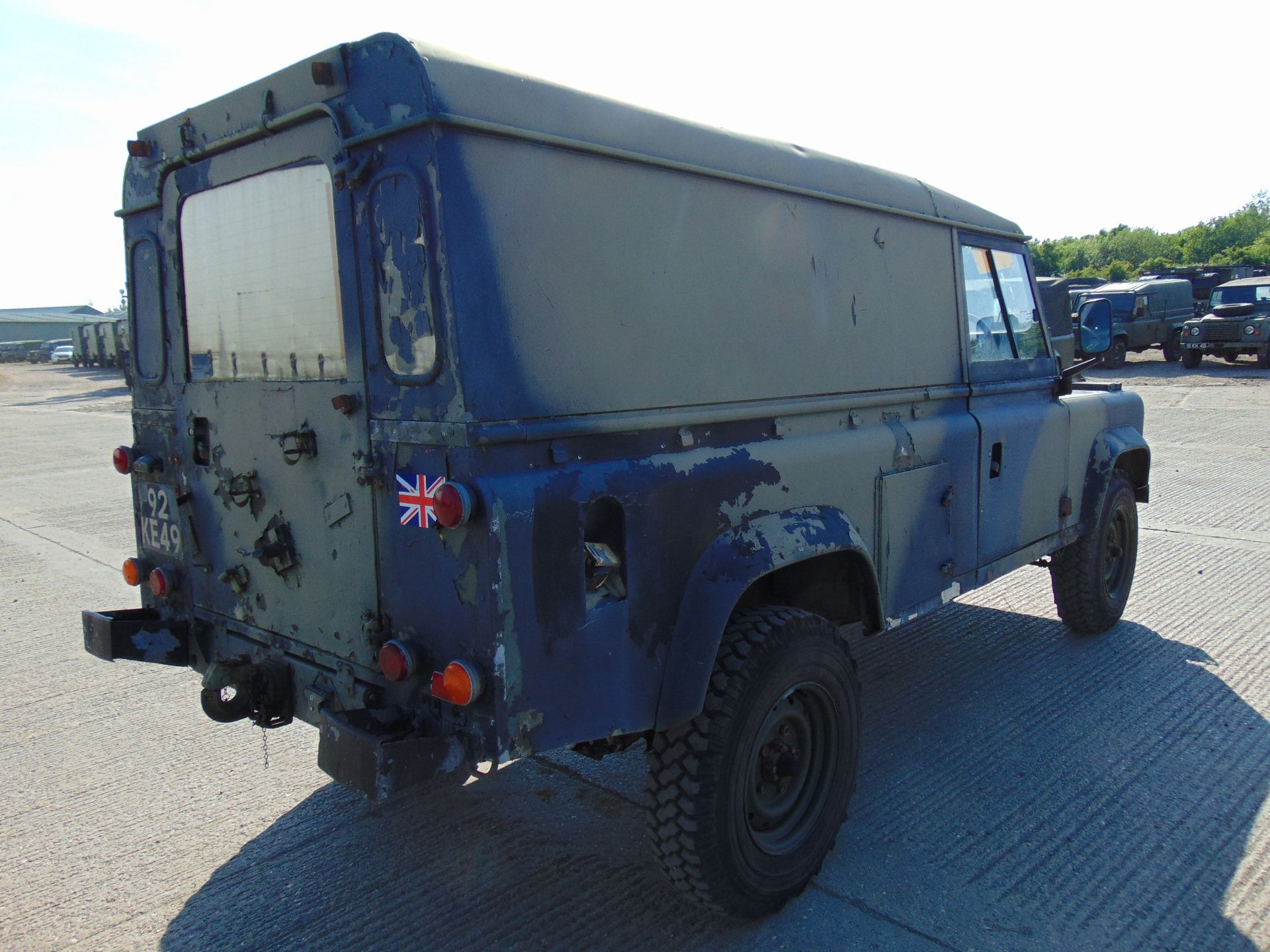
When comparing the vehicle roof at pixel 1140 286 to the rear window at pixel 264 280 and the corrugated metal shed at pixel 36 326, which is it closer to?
the rear window at pixel 264 280

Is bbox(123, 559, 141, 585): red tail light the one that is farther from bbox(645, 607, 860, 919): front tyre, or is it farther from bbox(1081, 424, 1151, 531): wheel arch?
bbox(1081, 424, 1151, 531): wheel arch

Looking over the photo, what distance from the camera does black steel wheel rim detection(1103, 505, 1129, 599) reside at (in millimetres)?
5246

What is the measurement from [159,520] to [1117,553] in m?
4.99

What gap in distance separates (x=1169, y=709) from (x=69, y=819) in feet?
15.3

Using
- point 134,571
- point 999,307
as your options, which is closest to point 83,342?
point 134,571

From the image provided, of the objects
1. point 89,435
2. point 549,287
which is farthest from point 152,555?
point 89,435

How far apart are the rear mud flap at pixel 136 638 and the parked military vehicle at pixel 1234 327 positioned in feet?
73.1

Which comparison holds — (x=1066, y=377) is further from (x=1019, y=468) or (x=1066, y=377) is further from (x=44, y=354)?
(x=44, y=354)

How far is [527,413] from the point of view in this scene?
2.30 metres

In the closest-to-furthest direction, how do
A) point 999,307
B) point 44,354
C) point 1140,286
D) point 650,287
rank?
point 650,287
point 999,307
point 1140,286
point 44,354

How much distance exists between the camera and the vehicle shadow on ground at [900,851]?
2.75m

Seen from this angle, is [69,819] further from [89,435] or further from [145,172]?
[89,435]

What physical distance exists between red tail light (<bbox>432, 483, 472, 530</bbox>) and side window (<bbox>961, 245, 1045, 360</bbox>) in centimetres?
271

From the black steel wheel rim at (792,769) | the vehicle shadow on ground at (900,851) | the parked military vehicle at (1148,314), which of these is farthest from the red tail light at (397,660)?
the parked military vehicle at (1148,314)
